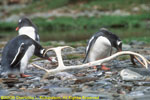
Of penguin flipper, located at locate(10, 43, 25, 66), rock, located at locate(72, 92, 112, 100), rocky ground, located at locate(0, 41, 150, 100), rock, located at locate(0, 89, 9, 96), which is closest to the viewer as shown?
rock, located at locate(72, 92, 112, 100)

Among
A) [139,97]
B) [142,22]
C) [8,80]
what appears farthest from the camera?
[142,22]

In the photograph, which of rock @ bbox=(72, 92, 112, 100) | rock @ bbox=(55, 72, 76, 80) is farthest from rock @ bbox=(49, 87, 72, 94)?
rock @ bbox=(55, 72, 76, 80)

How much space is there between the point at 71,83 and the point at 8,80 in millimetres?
1411

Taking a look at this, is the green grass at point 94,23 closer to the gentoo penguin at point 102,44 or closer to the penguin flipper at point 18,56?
the gentoo penguin at point 102,44

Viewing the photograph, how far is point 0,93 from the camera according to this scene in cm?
559

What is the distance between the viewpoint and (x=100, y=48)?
8031 mm

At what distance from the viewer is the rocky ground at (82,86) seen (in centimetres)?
521

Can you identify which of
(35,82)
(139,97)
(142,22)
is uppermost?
(142,22)

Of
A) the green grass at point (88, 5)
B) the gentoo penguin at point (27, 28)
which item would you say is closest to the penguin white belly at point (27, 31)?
the gentoo penguin at point (27, 28)

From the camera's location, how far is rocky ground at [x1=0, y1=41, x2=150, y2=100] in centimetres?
521

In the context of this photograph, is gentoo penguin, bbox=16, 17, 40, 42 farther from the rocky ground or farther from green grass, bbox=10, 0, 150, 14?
green grass, bbox=10, 0, 150, 14

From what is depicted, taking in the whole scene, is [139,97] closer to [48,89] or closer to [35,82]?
[48,89]

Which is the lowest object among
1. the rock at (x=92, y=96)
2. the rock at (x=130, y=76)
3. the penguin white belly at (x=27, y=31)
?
the rock at (x=92, y=96)

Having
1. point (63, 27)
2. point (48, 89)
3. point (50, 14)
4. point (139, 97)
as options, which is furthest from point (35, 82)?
point (50, 14)
